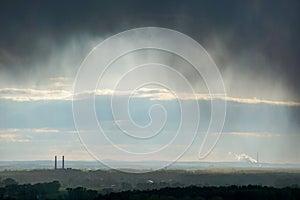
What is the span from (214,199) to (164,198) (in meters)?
11.1

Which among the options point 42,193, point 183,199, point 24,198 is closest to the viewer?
point 183,199

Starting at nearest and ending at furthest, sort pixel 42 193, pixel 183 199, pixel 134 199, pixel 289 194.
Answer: pixel 183 199, pixel 134 199, pixel 289 194, pixel 42 193

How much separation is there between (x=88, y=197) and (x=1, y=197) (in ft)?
71.1

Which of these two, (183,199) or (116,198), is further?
(116,198)

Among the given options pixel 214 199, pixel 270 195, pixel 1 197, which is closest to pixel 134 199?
pixel 214 199

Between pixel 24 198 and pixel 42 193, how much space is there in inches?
850

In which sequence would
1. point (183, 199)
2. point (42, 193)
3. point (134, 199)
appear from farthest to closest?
1. point (42, 193)
2. point (134, 199)
3. point (183, 199)

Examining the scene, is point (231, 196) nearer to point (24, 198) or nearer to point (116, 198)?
point (116, 198)

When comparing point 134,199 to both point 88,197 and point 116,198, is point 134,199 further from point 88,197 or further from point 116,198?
point 88,197

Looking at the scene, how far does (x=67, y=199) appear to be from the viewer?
6890 inches

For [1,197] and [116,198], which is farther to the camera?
[1,197]

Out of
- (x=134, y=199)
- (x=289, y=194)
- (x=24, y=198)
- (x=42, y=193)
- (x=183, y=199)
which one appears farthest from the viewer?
(x=42, y=193)

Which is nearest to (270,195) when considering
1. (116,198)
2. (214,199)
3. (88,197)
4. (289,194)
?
(289,194)

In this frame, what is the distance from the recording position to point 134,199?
147 m
